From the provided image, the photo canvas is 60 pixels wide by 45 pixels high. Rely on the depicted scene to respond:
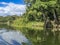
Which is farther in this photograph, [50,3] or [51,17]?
[51,17]

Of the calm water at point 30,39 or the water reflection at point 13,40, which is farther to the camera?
the calm water at point 30,39

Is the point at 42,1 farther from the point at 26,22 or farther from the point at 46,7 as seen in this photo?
the point at 26,22

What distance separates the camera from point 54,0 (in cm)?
4716

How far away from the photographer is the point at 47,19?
2074 inches

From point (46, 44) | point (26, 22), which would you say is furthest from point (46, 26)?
point (46, 44)

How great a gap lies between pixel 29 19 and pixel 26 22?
48.1 inches

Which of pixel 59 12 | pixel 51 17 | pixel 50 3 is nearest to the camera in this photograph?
pixel 50 3

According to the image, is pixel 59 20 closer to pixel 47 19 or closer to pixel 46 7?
pixel 47 19

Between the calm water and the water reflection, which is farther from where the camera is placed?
the calm water

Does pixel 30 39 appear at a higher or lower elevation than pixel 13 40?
lower

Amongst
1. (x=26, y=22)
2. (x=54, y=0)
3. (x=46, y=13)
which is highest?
(x=54, y=0)

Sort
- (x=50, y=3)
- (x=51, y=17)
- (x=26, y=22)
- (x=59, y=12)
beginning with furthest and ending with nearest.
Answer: (x=26, y=22) → (x=51, y=17) → (x=59, y=12) → (x=50, y=3)

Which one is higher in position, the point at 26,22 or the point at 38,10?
the point at 38,10

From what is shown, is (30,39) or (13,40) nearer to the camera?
(13,40)
